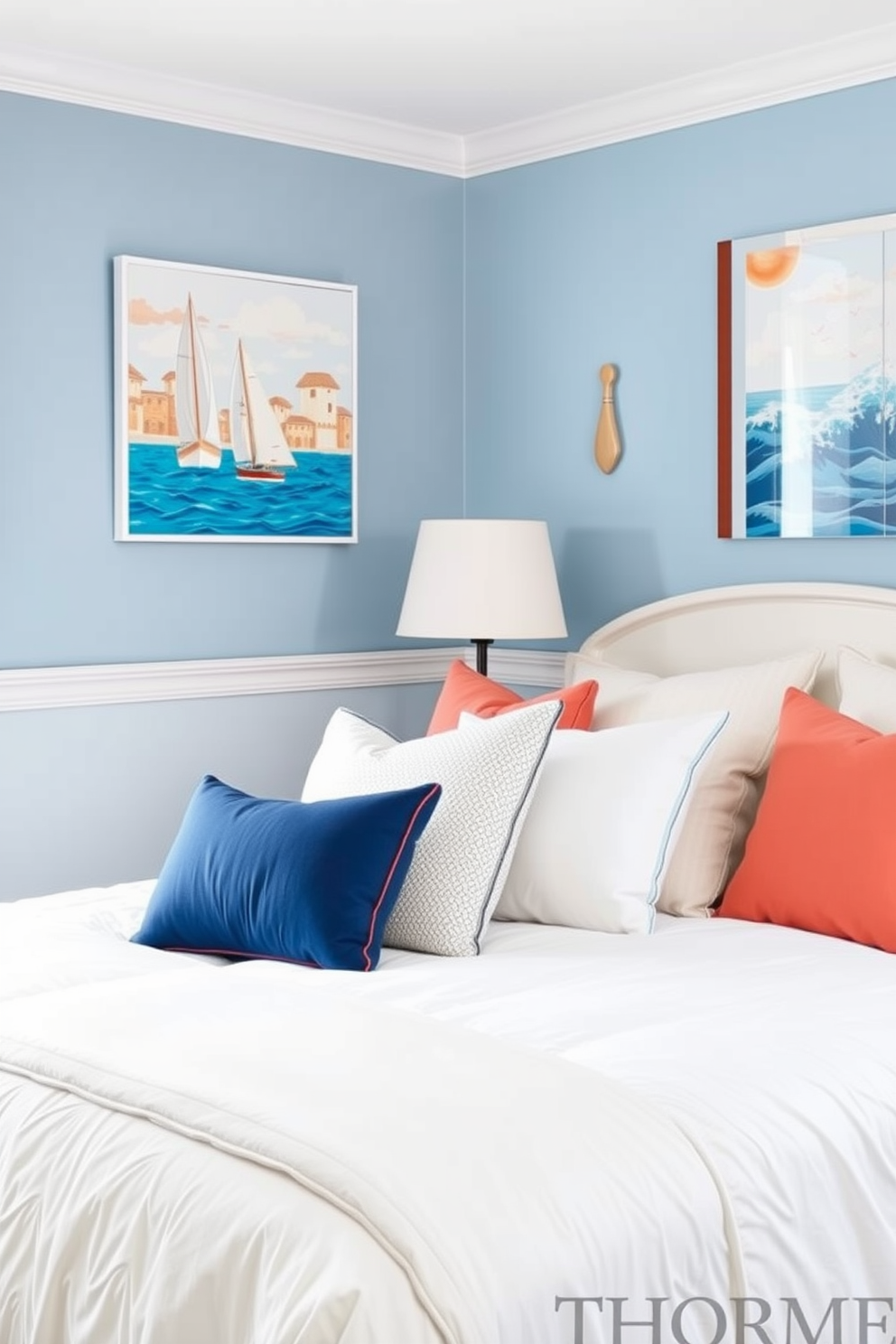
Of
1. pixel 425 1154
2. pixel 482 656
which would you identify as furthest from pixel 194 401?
pixel 425 1154

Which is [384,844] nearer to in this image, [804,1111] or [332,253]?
[804,1111]

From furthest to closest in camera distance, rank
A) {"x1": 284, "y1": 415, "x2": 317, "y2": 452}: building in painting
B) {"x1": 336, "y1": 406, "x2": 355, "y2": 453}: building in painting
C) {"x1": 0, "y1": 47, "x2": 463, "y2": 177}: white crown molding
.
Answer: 1. {"x1": 336, "y1": 406, "x2": 355, "y2": 453}: building in painting
2. {"x1": 284, "y1": 415, "x2": 317, "y2": 452}: building in painting
3. {"x1": 0, "y1": 47, "x2": 463, "y2": 177}: white crown molding

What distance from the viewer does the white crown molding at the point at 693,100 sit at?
3.52 m

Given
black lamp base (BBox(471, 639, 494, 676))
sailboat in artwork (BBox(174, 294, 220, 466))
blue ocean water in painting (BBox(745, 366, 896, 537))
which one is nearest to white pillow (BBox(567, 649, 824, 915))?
blue ocean water in painting (BBox(745, 366, 896, 537))

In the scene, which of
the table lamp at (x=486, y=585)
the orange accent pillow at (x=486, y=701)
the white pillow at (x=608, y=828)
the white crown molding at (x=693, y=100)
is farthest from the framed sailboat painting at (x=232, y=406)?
the white pillow at (x=608, y=828)

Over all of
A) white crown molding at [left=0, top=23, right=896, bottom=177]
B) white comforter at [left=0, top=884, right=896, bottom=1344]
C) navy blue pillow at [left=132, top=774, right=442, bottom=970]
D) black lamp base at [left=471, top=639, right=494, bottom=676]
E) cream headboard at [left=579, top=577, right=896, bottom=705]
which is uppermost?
white crown molding at [left=0, top=23, right=896, bottom=177]

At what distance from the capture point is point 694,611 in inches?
152

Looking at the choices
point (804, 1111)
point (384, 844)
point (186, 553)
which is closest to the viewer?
point (804, 1111)

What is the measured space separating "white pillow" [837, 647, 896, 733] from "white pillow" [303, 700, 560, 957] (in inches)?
27.3

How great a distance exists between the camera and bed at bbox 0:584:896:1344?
5.41ft

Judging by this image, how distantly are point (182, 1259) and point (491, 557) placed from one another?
2.40 m

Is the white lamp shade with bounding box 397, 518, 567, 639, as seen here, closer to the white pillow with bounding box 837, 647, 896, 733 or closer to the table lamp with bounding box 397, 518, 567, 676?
the table lamp with bounding box 397, 518, 567, 676

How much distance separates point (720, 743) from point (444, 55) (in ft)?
5.55

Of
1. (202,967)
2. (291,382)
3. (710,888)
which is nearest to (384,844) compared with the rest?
(202,967)
